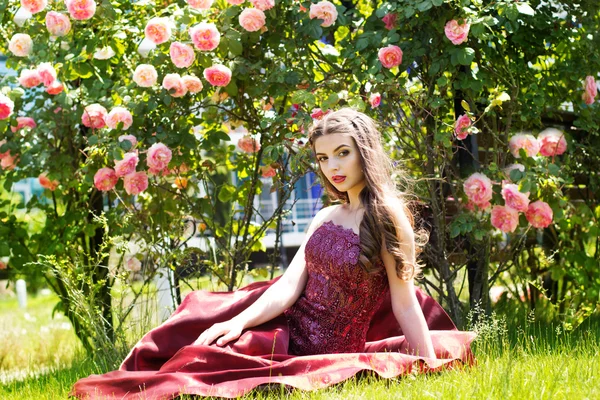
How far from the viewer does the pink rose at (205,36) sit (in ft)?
12.2

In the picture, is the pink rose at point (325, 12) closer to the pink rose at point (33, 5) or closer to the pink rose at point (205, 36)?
the pink rose at point (205, 36)

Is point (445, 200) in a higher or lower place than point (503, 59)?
lower

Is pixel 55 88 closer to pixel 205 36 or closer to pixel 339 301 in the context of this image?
pixel 205 36

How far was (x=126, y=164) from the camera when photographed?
3844 millimetres

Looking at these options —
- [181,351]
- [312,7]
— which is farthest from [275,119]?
[181,351]

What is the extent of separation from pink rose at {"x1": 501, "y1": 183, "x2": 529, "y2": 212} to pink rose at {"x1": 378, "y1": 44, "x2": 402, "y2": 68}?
2.40 ft

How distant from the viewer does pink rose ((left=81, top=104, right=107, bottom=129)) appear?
397 centimetres

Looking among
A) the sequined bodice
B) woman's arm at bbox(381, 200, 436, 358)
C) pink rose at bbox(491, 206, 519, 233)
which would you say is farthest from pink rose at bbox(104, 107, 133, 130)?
pink rose at bbox(491, 206, 519, 233)

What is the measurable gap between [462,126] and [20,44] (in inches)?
87.7

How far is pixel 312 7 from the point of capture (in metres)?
3.80

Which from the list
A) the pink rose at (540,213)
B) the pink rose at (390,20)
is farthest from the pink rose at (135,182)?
the pink rose at (540,213)

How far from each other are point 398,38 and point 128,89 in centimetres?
136

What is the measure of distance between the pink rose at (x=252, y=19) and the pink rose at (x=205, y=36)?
0.48ft

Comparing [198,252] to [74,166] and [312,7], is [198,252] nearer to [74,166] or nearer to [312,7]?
[74,166]
